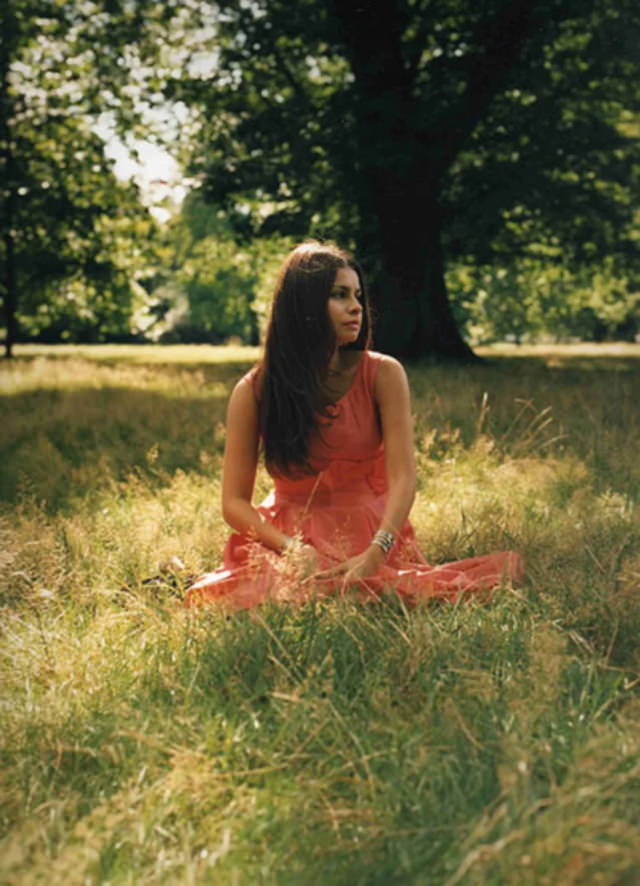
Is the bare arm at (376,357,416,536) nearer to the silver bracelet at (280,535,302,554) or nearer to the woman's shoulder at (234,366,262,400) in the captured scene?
the silver bracelet at (280,535,302,554)

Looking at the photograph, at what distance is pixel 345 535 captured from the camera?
3758 mm

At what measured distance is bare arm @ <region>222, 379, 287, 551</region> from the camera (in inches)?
150

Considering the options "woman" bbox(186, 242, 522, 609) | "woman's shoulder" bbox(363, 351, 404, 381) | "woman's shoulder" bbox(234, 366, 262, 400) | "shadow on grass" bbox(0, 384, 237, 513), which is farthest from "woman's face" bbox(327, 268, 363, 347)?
"shadow on grass" bbox(0, 384, 237, 513)

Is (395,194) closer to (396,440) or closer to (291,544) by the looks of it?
(396,440)

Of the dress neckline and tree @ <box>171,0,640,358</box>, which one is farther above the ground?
tree @ <box>171,0,640,358</box>

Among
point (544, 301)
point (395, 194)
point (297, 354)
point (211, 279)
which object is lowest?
point (297, 354)

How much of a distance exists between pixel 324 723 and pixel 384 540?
1.41 meters

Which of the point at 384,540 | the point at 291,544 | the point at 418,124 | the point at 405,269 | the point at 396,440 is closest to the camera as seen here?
the point at 291,544

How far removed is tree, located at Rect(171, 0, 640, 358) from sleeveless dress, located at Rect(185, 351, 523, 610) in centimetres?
905

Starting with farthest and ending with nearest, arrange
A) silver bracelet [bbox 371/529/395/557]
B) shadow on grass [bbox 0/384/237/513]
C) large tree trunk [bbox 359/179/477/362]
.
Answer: large tree trunk [bbox 359/179/477/362] → shadow on grass [bbox 0/384/237/513] → silver bracelet [bbox 371/529/395/557]

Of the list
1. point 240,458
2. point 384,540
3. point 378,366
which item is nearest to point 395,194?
point 378,366

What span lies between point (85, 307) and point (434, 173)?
50.9 ft

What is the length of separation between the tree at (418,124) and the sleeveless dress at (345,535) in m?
9.05

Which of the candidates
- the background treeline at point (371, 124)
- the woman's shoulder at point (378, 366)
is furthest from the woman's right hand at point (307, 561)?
the background treeline at point (371, 124)
